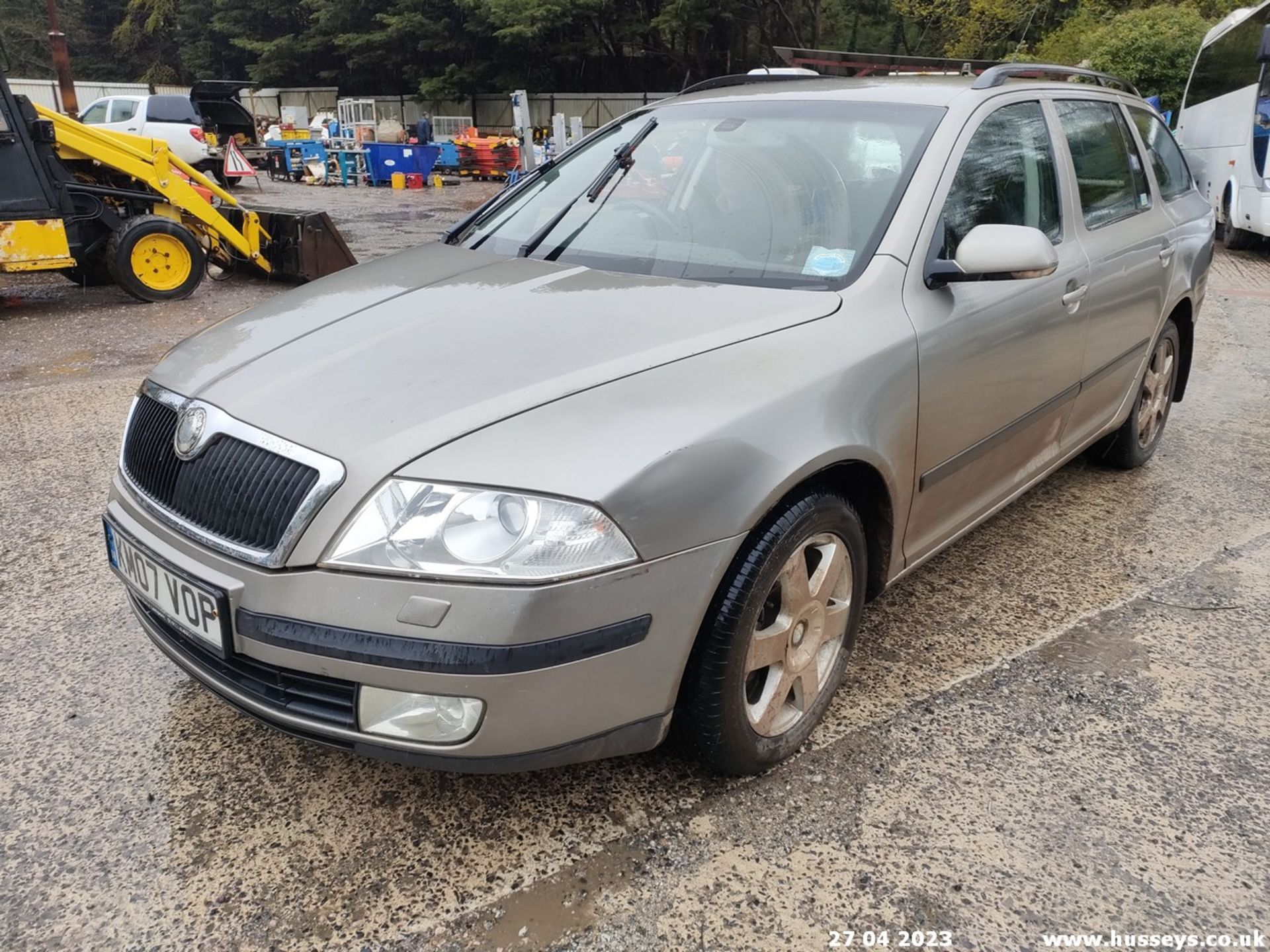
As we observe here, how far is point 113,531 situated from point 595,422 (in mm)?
1287

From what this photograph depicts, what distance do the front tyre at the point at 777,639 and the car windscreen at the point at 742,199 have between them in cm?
68

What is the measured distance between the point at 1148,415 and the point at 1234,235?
10.4m

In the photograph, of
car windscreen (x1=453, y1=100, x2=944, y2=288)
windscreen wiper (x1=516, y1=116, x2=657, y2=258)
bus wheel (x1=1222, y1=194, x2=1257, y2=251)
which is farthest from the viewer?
bus wheel (x1=1222, y1=194, x2=1257, y2=251)

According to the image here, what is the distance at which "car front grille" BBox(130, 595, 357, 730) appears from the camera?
1861 millimetres

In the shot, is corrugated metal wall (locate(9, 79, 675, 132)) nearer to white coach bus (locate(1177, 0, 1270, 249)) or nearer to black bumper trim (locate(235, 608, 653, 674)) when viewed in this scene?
white coach bus (locate(1177, 0, 1270, 249))

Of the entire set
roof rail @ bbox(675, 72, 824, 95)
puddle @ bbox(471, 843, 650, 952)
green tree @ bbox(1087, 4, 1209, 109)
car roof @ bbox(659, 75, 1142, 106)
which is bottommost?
puddle @ bbox(471, 843, 650, 952)

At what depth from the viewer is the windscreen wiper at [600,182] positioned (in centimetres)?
296

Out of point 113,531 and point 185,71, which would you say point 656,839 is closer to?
point 113,531

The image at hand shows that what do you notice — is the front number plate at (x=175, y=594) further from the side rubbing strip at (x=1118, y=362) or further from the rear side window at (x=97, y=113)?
the rear side window at (x=97, y=113)

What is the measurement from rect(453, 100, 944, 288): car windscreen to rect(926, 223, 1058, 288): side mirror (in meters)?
0.20

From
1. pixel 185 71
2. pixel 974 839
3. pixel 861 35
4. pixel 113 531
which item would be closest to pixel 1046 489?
pixel 974 839

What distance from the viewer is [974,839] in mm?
2143

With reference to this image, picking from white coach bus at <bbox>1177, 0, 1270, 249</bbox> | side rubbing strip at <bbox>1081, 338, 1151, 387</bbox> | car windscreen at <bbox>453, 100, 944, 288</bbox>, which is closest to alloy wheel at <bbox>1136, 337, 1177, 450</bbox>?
side rubbing strip at <bbox>1081, 338, 1151, 387</bbox>

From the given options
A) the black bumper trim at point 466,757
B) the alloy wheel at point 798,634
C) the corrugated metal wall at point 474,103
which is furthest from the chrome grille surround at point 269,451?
the corrugated metal wall at point 474,103
